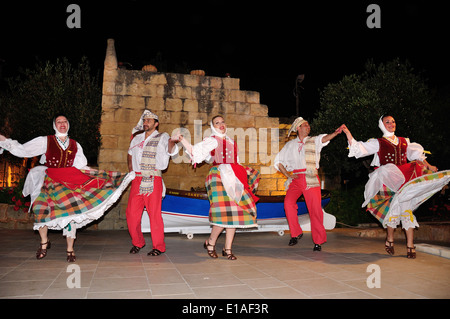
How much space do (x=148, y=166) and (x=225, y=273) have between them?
1934mm

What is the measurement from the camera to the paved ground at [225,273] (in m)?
2.99

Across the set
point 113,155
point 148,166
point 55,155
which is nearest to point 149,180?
point 148,166

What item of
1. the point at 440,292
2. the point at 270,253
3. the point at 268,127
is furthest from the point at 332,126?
the point at 440,292

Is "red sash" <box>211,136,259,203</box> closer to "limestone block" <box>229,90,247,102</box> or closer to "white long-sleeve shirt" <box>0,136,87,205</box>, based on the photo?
"white long-sleeve shirt" <box>0,136,87,205</box>

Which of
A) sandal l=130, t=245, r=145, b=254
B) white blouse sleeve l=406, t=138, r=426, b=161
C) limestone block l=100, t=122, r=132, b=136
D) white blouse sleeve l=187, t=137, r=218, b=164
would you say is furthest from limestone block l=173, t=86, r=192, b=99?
white blouse sleeve l=406, t=138, r=426, b=161

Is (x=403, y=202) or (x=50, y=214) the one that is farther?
(x=403, y=202)

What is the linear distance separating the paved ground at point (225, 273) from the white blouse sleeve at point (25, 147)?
53.3 inches

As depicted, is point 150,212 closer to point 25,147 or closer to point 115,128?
point 25,147

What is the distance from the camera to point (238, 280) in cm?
344

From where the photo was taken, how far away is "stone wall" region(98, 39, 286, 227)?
7.82 meters

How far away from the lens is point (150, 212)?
15.8 ft

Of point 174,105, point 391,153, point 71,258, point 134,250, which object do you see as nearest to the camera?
point 71,258

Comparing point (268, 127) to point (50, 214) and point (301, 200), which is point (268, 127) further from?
point (50, 214)

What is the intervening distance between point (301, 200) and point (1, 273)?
4955 mm
